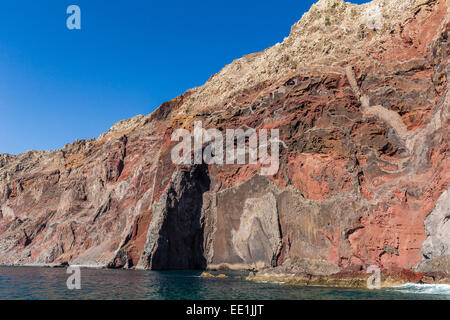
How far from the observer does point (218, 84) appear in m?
105

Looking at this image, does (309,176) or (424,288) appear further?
(309,176)

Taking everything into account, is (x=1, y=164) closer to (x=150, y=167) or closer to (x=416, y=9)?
(x=150, y=167)

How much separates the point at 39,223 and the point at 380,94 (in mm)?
97084

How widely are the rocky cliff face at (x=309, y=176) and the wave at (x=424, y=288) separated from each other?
300 cm

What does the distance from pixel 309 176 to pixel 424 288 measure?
92.9 feet

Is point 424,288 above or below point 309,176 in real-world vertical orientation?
below

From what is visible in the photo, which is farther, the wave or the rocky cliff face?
the rocky cliff face

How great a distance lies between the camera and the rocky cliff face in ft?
157

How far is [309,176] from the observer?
59.9 metres

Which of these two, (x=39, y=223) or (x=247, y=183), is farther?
(x=39, y=223)

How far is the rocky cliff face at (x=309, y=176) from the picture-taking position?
47.9 m

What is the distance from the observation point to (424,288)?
110 ft

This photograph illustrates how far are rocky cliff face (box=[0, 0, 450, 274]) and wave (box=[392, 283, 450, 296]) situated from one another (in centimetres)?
300
